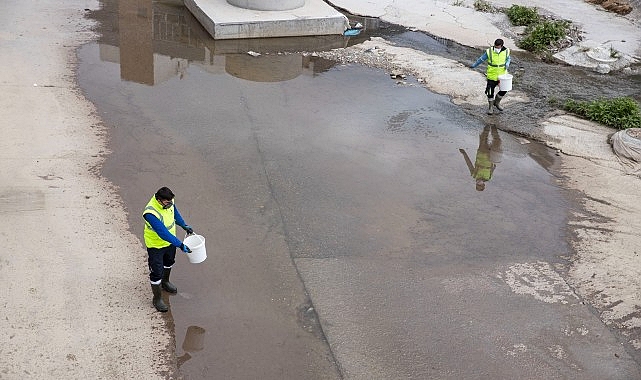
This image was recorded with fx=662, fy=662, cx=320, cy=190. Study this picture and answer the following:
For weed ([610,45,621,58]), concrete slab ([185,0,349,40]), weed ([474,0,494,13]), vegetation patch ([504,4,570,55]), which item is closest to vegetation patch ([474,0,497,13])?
weed ([474,0,494,13])

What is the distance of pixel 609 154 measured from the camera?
12.1 metres

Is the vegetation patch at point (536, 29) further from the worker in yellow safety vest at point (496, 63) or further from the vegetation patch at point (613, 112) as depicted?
the worker in yellow safety vest at point (496, 63)

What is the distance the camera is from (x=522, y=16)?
793 inches

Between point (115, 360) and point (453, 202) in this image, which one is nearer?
point (115, 360)

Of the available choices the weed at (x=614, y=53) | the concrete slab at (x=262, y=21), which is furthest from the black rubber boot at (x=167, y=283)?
the weed at (x=614, y=53)

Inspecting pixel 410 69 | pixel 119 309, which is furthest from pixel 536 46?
pixel 119 309

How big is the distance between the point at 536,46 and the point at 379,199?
9991mm

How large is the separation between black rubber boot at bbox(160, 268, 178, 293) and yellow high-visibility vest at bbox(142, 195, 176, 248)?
0.58m

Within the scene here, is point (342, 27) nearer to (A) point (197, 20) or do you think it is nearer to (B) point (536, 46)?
(A) point (197, 20)

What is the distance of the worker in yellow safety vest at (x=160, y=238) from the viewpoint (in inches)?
272

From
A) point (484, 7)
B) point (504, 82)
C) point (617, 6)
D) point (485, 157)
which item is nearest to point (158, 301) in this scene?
point (485, 157)

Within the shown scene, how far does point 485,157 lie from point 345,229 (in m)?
3.82

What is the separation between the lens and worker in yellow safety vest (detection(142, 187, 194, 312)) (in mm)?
6910

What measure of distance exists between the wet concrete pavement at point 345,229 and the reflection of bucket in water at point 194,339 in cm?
2
